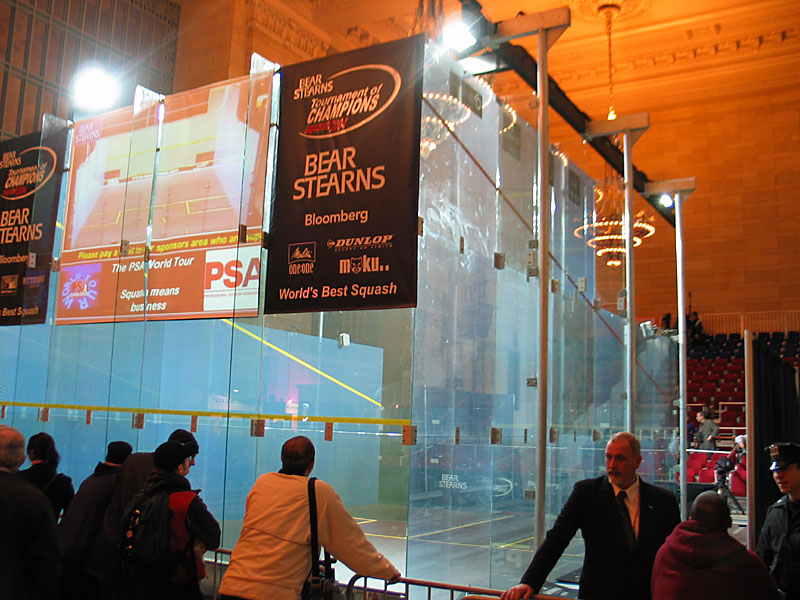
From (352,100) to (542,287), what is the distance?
2103mm

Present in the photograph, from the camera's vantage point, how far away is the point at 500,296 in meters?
6.12

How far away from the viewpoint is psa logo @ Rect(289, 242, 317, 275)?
5352mm

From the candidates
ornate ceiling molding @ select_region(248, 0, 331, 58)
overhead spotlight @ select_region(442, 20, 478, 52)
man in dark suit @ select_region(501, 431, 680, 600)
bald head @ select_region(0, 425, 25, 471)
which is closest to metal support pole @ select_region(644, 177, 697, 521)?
overhead spotlight @ select_region(442, 20, 478, 52)

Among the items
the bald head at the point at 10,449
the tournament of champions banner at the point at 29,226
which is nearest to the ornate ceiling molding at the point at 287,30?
the tournament of champions banner at the point at 29,226

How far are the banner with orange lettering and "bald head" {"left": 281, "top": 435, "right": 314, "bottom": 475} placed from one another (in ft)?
7.64

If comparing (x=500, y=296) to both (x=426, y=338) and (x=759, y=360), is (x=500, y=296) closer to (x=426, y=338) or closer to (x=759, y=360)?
(x=426, y=338)

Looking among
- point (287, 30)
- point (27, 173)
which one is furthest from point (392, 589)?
point (287, 30)

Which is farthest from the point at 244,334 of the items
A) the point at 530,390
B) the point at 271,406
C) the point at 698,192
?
the point at 698,192

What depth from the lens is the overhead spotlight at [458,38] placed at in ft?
20.4

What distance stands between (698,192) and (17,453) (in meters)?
22.7

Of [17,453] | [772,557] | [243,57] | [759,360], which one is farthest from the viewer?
[243,57]

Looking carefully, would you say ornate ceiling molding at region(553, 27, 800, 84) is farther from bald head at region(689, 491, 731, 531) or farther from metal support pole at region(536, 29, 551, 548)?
bald head at region(689, 491, 731, 531)

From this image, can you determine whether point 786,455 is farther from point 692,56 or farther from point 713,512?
point 692,56

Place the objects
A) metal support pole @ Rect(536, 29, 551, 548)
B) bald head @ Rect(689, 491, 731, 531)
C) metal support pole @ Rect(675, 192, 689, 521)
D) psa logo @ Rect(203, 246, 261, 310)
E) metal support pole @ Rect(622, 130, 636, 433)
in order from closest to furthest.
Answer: bald head @ Rect(689, 491, 731, 531) → psa logo @ Rect(203, 246, 261, 310) → metal support pole @ Rect(536, 29, 551, 548) → metal support pole @ Rect(622, 130, 636, 433) → metal support pole @ Rect(675, 192, 689, 521)
